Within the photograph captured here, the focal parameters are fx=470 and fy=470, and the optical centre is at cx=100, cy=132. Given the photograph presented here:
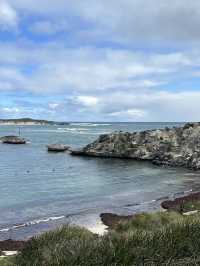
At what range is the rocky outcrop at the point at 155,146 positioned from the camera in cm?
7125

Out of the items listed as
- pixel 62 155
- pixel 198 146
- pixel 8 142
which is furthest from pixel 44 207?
pixel 8 142

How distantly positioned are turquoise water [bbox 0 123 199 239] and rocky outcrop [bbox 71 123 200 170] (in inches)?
180

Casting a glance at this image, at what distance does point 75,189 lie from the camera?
44062 mm

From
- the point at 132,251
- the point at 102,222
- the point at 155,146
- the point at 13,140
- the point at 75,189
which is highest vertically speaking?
the point at 132,251

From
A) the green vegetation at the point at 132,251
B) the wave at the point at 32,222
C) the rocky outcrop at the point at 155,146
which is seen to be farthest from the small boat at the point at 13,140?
the green vegetation at the point at 132,251

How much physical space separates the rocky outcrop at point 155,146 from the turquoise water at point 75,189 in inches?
180

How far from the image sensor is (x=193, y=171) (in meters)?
61.7

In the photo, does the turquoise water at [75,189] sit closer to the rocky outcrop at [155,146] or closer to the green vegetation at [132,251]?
the rocky outcrop at [155,146]

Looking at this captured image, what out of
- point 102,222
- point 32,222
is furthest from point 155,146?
point 32,222

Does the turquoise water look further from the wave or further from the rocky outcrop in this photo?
the rocky outcrop

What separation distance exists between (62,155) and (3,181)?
35.0m

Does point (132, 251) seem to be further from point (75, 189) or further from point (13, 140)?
point (13, 140)

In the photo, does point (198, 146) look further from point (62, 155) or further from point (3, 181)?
point (3, 181)

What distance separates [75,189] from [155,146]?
3596 cm
